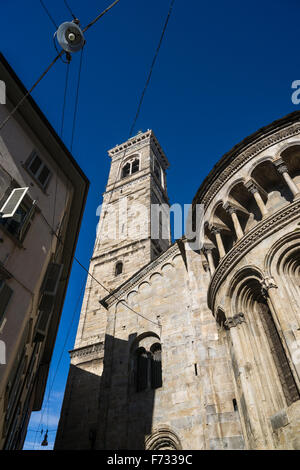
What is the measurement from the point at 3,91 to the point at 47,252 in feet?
15.4

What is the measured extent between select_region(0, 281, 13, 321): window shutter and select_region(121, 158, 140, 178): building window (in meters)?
32.4

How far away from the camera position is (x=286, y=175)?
9.94m

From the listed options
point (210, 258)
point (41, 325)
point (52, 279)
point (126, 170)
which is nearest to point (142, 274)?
point (210, 258)

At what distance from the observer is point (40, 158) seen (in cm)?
1048

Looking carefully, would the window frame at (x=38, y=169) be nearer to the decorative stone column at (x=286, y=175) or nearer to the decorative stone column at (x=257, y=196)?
the decorative stone column at (x=257, y=196)

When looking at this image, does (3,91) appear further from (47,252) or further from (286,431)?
(286,431)

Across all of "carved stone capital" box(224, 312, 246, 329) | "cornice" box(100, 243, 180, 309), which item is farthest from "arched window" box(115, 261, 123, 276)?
"carved stone capital" box(224, 312, 246, 329)

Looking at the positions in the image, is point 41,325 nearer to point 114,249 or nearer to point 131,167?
point 114,249

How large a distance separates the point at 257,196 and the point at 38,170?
694cm

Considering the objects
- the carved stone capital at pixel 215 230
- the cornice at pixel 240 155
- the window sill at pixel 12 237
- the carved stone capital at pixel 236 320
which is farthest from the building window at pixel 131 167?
the window sill at pixel 12 237

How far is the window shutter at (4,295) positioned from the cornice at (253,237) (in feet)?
20.4

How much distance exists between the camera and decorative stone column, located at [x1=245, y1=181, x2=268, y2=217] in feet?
32.8

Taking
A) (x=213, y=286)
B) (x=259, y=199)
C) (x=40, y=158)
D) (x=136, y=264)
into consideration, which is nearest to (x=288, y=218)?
(x=259, y=199)

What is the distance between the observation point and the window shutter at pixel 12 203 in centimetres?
755
